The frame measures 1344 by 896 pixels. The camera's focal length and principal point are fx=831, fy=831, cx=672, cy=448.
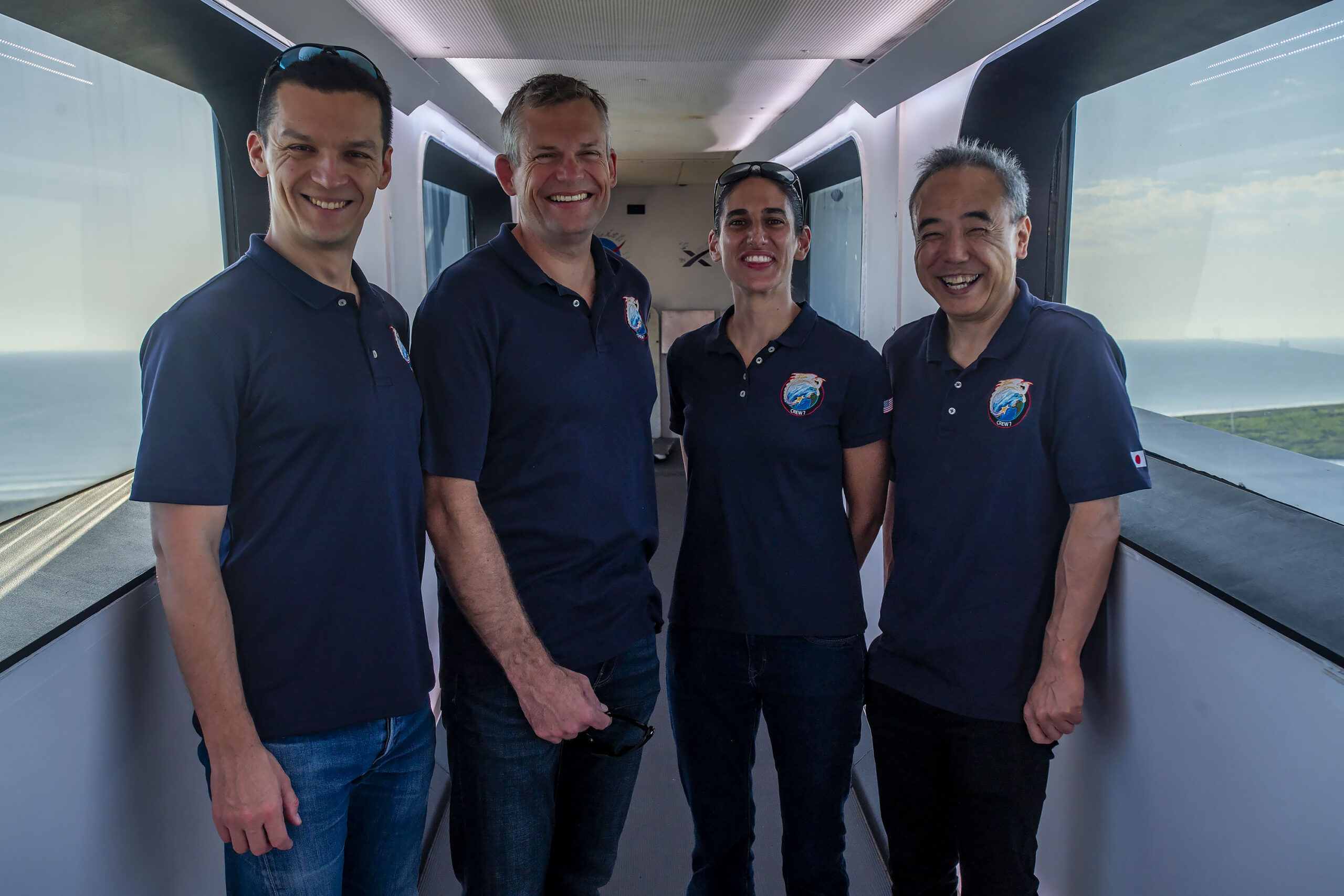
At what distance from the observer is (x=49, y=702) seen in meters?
1.17

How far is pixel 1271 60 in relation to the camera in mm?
1793

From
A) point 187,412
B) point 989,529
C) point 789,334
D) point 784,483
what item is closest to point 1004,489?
point 989,529

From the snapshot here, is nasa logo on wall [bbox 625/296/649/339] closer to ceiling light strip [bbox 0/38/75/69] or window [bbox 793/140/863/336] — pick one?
ceiling light strip [bbox 0/38/75/69]

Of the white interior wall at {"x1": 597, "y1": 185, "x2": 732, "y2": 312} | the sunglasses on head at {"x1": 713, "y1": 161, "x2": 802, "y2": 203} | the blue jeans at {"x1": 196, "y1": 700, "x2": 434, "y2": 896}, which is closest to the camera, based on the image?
the blue jeans at {"x1": 196, "y1": 700, "x2": 434, "y2": 896}

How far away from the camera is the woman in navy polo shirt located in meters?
1.80

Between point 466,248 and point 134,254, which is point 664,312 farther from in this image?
point 134,254

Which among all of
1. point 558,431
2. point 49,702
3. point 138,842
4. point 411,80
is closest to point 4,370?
point 49,702

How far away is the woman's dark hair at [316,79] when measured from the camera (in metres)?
1.37

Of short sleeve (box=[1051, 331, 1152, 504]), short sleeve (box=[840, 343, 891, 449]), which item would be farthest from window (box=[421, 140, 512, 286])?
short sleeve (box=[1051, 331, 1152, 504])

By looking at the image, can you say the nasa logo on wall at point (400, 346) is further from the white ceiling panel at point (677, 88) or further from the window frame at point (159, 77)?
the white ceiling panel at point (677, 88)

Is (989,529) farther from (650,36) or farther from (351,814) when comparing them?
(650,36)

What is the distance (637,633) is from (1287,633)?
105cm

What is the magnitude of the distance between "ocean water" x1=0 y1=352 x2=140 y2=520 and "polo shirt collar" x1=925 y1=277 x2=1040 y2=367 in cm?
183

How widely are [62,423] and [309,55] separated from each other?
3.57ft
